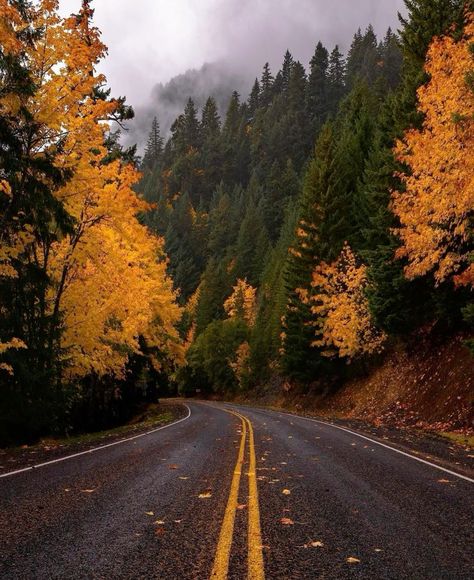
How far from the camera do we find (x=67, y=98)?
1291 cm

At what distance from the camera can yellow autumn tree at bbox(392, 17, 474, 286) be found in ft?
38.4

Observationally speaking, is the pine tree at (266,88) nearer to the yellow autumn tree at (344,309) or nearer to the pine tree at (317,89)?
the pine tree at (317,89)

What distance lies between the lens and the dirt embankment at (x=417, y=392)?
58.6ft

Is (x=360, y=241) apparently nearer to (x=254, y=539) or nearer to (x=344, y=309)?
(x=344, y=309)

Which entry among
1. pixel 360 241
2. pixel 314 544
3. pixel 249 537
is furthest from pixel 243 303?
pixel 314 544

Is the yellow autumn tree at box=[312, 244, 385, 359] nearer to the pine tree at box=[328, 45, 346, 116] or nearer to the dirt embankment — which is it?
the dirt embankment

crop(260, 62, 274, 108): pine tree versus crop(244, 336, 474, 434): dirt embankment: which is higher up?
crop(260, 62, 274, 108): pine tree

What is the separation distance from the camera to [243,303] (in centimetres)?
7650

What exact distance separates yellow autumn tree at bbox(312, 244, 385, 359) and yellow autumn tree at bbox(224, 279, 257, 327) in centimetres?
4065

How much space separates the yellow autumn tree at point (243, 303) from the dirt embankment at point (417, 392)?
133 feet

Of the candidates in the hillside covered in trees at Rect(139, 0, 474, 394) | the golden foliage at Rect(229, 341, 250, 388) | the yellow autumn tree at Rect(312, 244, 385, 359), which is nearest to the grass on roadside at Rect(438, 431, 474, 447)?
the hillside covered in trees at Rect(139, 0, 474, 394)

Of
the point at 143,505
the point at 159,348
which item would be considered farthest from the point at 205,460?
the point at 159,348

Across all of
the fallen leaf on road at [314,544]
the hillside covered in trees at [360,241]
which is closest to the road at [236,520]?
the fallen leaf on road at [314,544]

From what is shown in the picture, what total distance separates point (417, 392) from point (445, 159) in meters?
13.7
